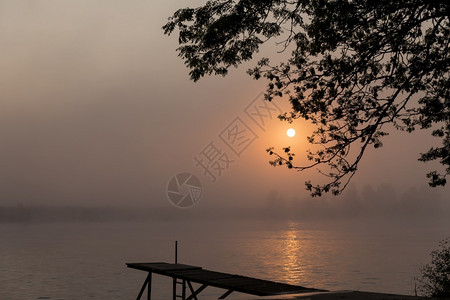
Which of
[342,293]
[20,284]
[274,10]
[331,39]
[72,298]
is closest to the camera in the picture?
[342,293]

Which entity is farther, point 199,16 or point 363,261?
point 363,261


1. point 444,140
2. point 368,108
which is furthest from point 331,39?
point 444,140

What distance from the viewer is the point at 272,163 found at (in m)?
17.4

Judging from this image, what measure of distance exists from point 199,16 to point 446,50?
25.6 feet

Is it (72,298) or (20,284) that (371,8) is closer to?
(72,298)

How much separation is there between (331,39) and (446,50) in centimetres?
455

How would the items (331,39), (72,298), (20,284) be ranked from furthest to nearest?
(20,284) → (72,298) → (331,39)

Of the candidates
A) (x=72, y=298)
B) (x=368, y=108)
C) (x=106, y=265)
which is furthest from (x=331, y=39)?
(x=106, y=265)

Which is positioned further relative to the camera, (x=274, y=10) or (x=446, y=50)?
(x=446, y=50)

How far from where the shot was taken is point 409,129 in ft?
61.9

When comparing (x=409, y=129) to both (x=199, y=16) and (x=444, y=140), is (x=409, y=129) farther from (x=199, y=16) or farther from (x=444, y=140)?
(x=199, y=16)

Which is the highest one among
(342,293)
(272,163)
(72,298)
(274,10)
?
(274,10)

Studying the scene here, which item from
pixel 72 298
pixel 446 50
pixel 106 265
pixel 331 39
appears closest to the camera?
pixel 331 39

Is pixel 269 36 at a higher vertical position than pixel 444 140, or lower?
higher
